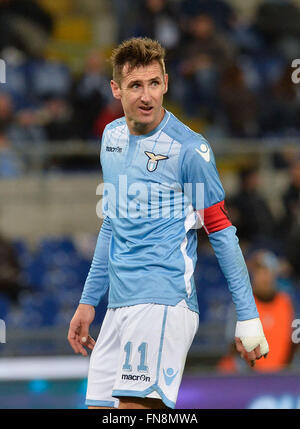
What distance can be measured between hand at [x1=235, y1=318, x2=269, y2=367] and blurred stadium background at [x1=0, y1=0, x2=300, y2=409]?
2710 millimetres

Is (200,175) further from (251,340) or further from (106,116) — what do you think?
(106,116)

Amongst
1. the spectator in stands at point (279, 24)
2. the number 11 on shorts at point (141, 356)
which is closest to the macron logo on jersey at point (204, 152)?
the number 11 on shorts at point (141, 356)

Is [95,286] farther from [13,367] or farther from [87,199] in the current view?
[87,199]

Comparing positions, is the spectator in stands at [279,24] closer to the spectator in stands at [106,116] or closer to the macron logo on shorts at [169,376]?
the spectator in stands at [106,116]

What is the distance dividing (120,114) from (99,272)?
6664mm

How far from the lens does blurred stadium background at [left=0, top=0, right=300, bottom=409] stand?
823cm

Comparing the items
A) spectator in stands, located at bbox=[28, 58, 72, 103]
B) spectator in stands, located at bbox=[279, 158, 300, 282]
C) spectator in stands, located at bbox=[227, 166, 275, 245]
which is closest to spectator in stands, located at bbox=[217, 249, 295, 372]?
spectator in stands, located at bbox=[279, 158, 300, 282]

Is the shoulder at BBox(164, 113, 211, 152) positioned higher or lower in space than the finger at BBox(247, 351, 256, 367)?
higher

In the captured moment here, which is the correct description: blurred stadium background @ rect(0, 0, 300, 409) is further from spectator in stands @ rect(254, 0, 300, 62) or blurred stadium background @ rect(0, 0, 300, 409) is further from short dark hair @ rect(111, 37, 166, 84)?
short dark hair @ rect(111, 37, 166, 84)

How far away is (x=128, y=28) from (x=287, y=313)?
613cm

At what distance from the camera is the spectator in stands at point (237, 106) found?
11.2m

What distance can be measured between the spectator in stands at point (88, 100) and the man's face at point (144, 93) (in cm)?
697

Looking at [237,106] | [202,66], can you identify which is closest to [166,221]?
[237,106]

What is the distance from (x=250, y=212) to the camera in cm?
1006
